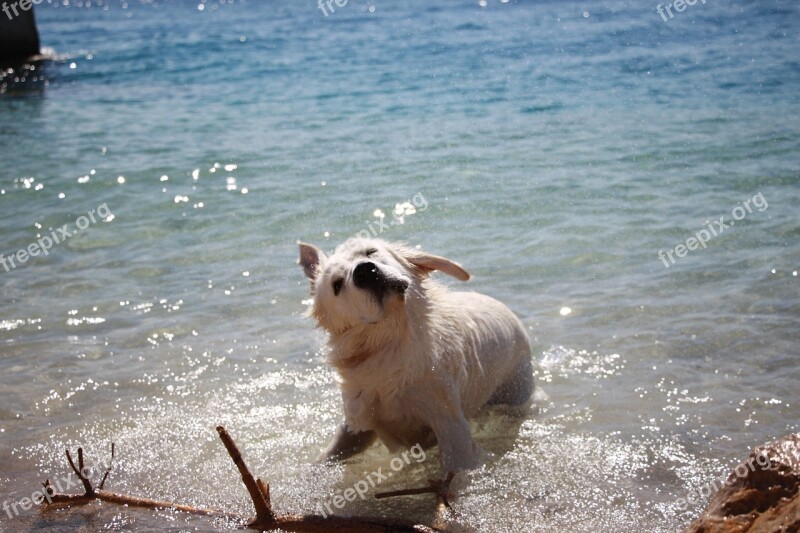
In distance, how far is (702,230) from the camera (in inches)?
360

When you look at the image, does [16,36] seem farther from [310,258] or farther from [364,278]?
[364,278]

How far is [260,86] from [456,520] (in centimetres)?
1566

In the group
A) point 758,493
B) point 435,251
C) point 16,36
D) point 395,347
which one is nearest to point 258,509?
point 395,347

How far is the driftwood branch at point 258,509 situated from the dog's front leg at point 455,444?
68cm

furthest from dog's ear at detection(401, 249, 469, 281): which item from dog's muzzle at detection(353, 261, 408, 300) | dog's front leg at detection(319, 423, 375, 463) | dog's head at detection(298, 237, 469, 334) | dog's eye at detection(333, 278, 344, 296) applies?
dog's front leg at detection(319, 423, 375, 463)

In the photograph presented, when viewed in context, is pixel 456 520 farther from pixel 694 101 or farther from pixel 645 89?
pixel 645 89

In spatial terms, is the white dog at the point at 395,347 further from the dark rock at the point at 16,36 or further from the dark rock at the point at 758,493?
the dark rock at the point at 16,36

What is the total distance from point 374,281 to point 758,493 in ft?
7.05

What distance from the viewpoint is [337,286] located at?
194 inches

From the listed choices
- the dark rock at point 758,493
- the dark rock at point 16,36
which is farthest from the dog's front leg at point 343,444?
the dark rock at point 16,36

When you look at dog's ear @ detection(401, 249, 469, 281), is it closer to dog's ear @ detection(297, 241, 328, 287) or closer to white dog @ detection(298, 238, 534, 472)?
white dog @ detection(298, 238, 534, 472)

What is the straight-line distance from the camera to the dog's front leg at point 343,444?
18.1ft

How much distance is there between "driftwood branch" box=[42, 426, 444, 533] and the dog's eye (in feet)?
3.14

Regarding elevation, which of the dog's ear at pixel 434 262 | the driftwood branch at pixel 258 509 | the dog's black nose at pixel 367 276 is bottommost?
the driftwood branch at pixel 258 509
